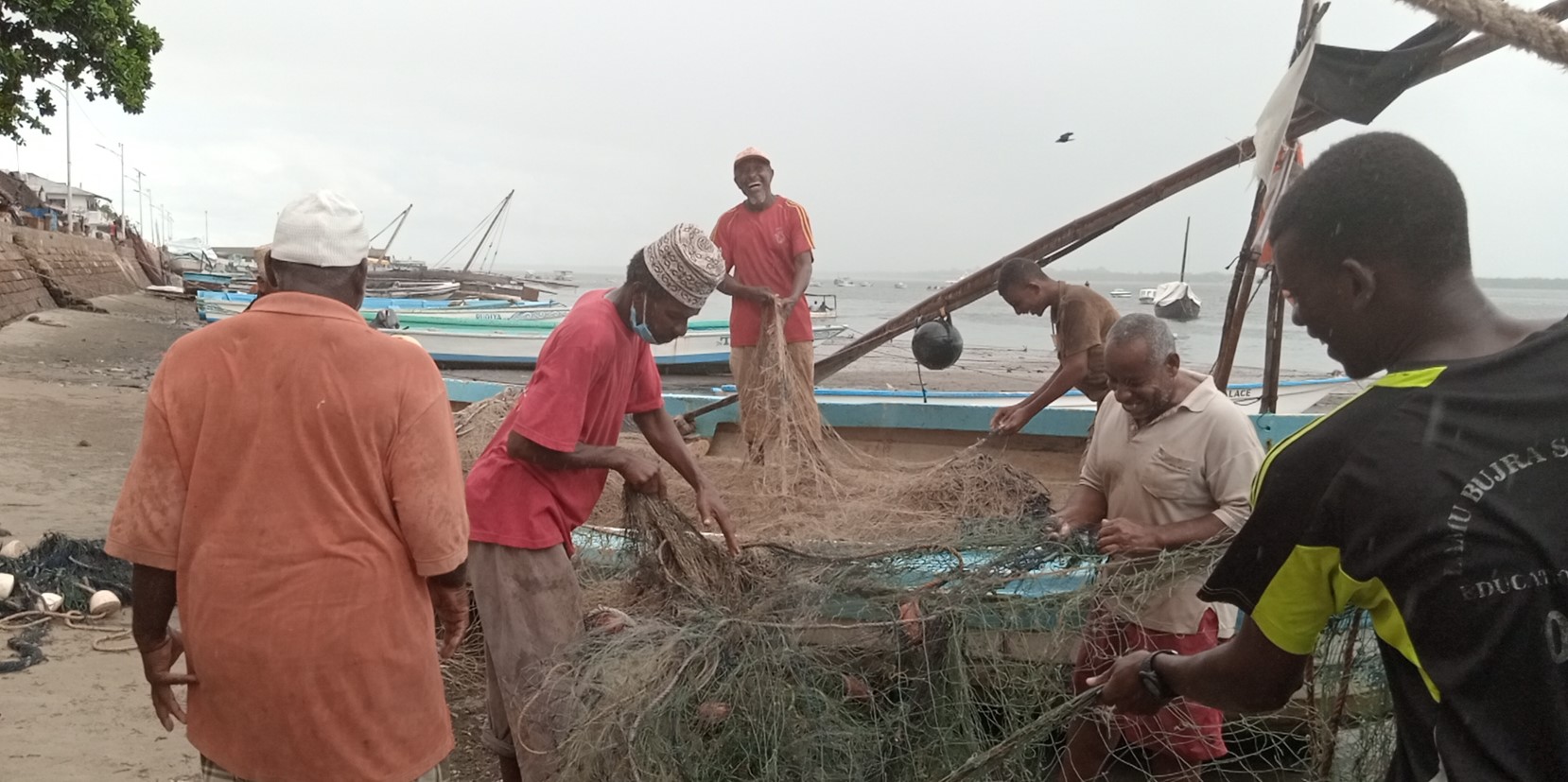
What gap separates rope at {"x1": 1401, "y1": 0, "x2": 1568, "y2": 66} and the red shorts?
1806 mm

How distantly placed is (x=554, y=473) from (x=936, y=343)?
163 inches

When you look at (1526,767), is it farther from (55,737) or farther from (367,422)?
(55,737)

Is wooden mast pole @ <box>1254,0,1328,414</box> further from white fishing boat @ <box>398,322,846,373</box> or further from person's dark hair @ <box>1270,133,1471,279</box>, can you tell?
white fishing boat @ <box>398,322,846,373</box>

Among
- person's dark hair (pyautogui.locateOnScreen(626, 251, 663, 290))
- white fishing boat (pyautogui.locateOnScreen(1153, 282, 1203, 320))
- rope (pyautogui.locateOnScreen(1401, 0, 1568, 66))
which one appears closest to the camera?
rope (pyautogui.locateOnScreen(1401, 0, 1568, 66))

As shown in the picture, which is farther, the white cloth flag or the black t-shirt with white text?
the white cloth flag

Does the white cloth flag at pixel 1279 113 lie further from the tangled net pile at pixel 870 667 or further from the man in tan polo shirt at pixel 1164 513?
the tangled net pile at pixel 870 667

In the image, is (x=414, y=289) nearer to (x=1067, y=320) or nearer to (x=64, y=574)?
(x=64, y=574)

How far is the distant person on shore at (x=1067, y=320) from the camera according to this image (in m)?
4.76

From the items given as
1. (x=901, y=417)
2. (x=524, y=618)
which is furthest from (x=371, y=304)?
(x=524, y=618)

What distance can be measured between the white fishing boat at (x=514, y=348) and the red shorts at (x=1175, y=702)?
18611mm

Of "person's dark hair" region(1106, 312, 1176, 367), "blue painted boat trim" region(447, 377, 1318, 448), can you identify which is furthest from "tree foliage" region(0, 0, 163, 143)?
"person's dark hair" region(1106, 312, 1176, 367)

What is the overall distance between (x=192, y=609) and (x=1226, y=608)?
2.79m

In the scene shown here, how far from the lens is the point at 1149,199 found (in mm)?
5215

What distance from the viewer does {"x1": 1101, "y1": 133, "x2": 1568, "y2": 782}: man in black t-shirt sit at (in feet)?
3.69
